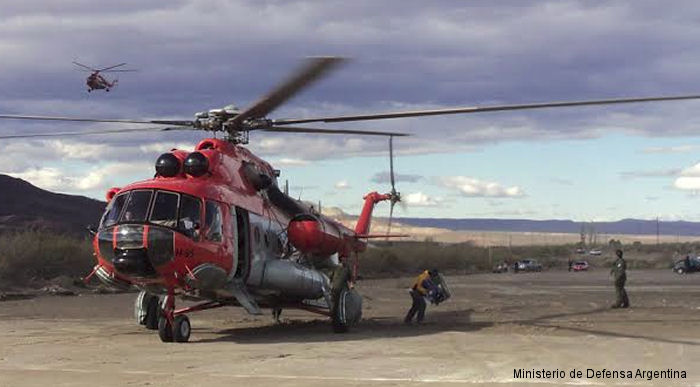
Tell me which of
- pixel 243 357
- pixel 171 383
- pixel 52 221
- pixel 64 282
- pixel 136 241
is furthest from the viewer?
pixel 52 221

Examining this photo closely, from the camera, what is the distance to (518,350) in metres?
16.1

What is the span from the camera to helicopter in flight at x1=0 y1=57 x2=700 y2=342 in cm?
1650

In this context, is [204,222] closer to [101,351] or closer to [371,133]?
[101,351]

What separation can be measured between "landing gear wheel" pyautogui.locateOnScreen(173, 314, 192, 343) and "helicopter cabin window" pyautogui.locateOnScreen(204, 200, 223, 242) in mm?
1764

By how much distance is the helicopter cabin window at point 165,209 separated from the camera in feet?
55.0

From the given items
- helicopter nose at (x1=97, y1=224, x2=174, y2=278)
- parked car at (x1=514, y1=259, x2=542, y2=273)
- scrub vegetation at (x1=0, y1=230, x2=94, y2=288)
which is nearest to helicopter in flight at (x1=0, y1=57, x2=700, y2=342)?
helicopter nose at (x1=97, y1=224, x2=174, y2=278)

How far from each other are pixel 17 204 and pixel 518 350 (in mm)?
80302

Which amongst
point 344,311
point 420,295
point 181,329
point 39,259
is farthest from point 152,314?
point 39,259

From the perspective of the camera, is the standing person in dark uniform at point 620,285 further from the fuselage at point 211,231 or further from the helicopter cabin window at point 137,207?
the helicopter cabin window at point 137,207

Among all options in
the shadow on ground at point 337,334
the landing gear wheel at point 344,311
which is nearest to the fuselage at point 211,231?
the landing gear wheel at point 344,311

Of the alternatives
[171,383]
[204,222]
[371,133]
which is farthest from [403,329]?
[171,383]

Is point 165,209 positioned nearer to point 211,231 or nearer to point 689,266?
point 211,231

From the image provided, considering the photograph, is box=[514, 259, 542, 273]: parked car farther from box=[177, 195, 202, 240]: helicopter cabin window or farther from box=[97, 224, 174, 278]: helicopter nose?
box=[97, 224, 174, 278]: helicopter nose

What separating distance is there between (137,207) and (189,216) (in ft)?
3.26
